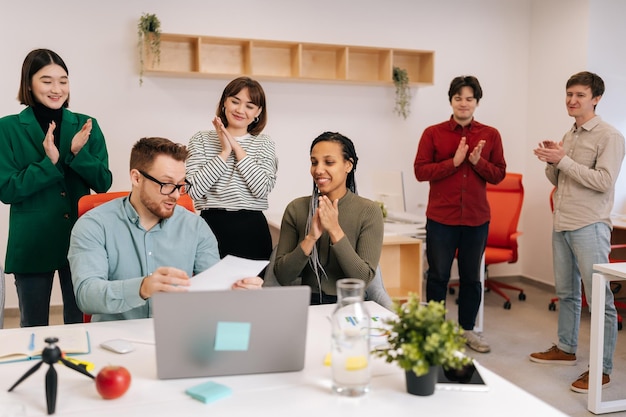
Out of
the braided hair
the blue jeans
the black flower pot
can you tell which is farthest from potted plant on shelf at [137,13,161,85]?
the black flower pot

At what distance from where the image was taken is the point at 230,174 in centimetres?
280

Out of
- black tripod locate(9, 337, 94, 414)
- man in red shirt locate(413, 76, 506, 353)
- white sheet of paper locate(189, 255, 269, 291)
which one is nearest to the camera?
black tripod locate(9, 337, 94, 414)

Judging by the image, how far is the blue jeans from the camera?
3139mm

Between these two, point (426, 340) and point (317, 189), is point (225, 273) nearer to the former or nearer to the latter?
point (426, 340)

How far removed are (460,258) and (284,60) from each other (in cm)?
222

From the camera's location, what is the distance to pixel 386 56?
16.7 ft

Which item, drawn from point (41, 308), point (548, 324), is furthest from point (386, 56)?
point (41, 308)

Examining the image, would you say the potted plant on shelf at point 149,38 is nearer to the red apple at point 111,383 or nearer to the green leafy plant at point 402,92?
the green leafy plant at point 402,92

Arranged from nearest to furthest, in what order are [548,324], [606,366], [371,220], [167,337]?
[167,337], [371,220], [606,366], [548,324]

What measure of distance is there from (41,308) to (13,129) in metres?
0.75

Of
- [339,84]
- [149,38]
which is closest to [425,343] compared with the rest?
[149,38]

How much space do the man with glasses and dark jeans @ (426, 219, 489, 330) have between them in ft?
6.57

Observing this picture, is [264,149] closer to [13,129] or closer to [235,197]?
[235,197]

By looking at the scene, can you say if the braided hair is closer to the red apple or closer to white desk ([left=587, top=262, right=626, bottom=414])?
the red apple
